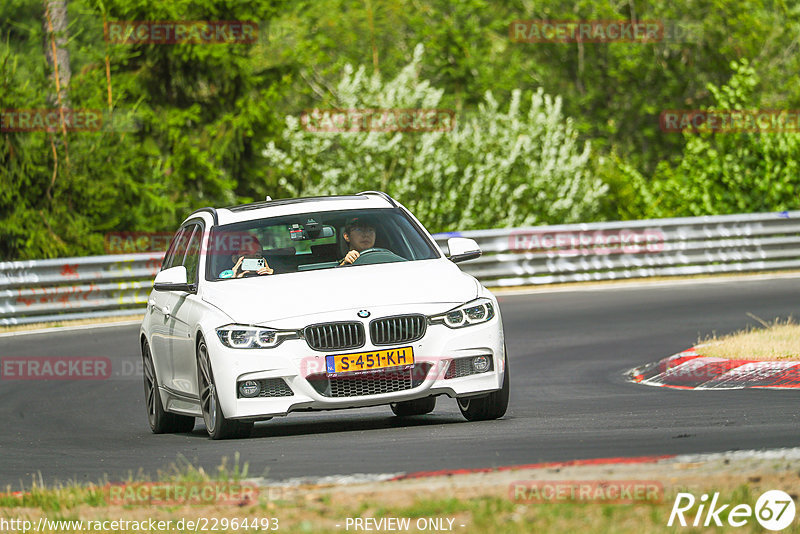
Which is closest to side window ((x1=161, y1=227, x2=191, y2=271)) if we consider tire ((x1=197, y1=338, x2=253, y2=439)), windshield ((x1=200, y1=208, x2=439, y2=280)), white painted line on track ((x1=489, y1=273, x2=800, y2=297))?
windshield ((x1=200, y1=208, x2=439, y2=280))

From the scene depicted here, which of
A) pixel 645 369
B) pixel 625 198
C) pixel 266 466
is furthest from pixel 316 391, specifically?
pixel 625 198

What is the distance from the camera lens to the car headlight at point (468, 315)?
369 inches

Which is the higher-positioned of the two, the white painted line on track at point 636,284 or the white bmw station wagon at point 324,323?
the white bmw station wagon at point 324,323

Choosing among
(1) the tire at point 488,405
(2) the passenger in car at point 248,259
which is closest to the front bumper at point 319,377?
(1) the tire at point 488,405

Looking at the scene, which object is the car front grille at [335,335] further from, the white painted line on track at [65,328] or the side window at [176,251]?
the white painted line on track at [65,328]

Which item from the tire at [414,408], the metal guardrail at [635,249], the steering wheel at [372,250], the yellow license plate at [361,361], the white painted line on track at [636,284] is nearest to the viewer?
the yellow license plate at [361,361]

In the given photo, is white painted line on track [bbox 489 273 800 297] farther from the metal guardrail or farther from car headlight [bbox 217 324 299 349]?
car headlight [bbox 217 324 299 349]

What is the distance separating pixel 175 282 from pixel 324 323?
5.26 ft

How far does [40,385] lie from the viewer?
50.0 feet

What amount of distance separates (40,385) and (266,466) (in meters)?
8.06

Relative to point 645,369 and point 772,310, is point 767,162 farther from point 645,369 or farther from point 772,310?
point 645,369

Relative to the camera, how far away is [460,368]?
31.0ft

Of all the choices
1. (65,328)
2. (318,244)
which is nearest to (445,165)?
(65,328)

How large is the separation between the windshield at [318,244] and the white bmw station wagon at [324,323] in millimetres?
11
